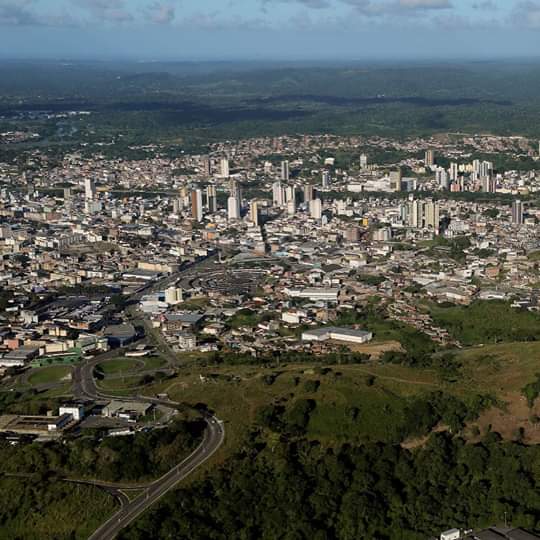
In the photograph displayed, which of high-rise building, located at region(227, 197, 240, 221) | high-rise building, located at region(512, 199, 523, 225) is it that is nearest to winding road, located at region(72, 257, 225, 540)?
high-rise building, located at region(227, 197, 240, 221)

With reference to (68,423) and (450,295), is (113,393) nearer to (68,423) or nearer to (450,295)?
(68,423)

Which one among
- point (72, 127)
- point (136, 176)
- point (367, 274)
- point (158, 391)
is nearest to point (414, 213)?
point (367, 274)

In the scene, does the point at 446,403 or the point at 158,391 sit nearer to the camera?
the point at 446,403

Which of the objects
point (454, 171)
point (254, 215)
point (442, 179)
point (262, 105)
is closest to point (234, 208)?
point (254, 215)

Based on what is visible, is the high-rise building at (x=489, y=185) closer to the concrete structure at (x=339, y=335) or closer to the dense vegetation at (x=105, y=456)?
the concrete structure at (x=339, y=335)

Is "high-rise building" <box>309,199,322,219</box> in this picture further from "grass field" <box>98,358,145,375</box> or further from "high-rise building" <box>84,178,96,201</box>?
"grass field" <box>98,358,145,375</box>

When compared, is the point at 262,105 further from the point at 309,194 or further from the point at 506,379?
the point at 506,379
